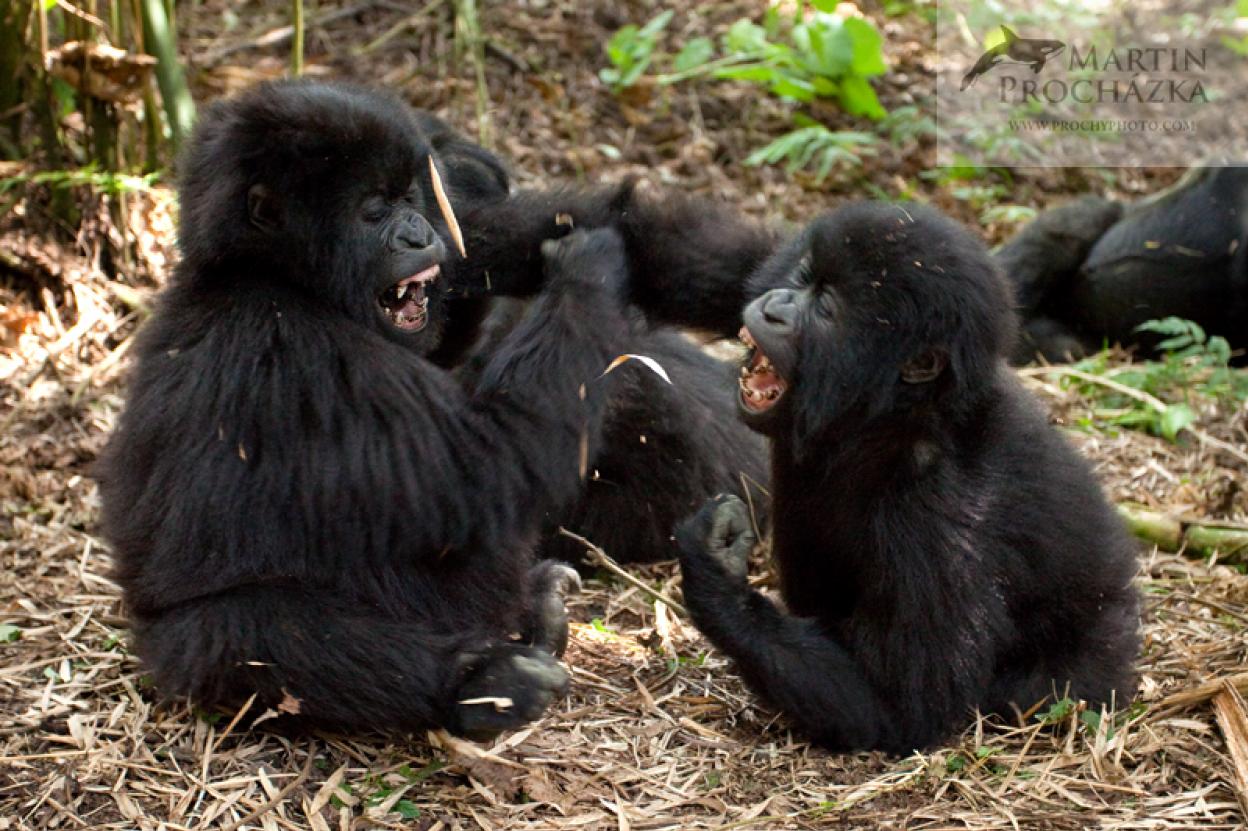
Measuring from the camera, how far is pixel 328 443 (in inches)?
152

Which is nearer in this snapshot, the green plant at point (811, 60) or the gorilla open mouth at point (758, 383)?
the gorilla open mouth at point (758, 383)

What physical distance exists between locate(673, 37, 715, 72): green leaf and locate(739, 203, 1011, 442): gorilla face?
5.57 metres

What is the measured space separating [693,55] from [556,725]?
6.33 metres

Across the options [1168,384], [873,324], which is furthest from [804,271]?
[1168,384]

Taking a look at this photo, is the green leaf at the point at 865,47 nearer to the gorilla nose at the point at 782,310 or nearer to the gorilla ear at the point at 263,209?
the gorilla nose at the point at 782,310

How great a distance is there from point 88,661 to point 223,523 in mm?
949

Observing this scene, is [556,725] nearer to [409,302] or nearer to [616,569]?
[616,569]

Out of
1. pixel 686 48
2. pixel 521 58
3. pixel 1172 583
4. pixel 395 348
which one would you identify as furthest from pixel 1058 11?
pixel 395 348

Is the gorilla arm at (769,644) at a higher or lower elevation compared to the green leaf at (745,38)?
lower

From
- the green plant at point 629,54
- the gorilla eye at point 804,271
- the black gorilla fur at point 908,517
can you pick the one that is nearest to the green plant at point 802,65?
the green plant at point 629,54

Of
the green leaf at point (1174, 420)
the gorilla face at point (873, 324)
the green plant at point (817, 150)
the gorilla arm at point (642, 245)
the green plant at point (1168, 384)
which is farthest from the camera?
the green plant at point (817, 150)

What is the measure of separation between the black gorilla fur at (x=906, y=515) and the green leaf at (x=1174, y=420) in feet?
7.03

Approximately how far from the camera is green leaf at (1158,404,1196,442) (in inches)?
248

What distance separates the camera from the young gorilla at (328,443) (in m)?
3.87
